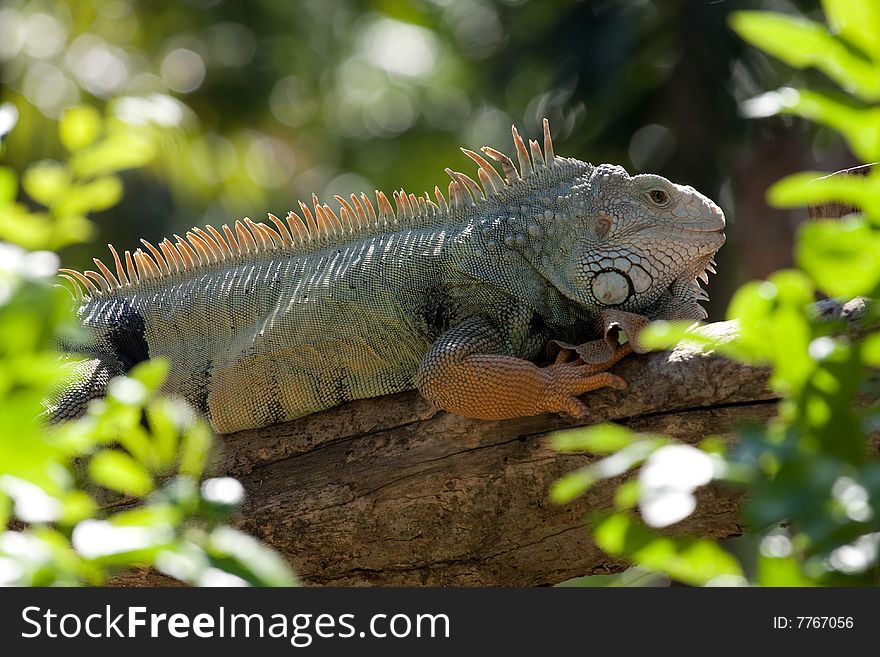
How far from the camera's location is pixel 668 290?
6285 millimetres

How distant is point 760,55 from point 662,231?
12135 mm

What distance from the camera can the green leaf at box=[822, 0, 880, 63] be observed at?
6.72 feet

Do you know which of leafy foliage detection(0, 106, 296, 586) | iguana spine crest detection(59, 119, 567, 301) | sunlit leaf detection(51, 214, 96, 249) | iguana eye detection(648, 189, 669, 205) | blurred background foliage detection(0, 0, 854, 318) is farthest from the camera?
blurred background foliage detection(0, 0, 854, 318)

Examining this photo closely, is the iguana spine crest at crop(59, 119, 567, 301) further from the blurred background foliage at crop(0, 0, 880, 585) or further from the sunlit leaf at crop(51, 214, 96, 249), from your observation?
the sunlit leaf at crop(51, 214, 96, 249)

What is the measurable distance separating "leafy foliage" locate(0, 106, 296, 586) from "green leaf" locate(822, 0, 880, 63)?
5.16 ft

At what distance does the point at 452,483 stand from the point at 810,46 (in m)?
4.25

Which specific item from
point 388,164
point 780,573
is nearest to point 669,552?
point 780,573

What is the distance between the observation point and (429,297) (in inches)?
258

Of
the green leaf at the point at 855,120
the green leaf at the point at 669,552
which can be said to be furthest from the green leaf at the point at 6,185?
the green leaf at the point at 855,120

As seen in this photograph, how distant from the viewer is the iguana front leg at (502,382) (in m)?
5.69

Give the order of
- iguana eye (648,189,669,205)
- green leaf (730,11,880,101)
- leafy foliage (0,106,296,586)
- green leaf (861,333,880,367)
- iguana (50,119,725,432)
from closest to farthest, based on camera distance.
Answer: leafy foliage (0,106,296,586) → green leaf (730,11,880,101) → green leaf (861,333,880,367) → iguana (50,119,725,432) → iguana eye (648,189,669,205)

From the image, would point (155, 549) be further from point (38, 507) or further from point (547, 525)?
point (547, 525)

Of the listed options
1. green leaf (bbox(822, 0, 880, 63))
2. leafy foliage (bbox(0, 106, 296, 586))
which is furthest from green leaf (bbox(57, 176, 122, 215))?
green leaf (bbox(822, 0, 880, 63))

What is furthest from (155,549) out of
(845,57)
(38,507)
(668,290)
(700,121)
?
(700,121)
